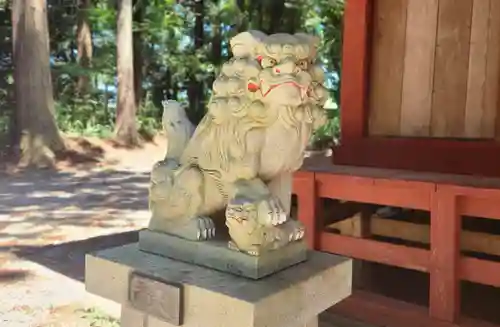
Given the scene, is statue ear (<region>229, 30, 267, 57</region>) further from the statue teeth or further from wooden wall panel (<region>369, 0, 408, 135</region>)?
wooden wall panel (<region>369, 0, 408, 135</region>)

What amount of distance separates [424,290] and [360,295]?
0.83 m

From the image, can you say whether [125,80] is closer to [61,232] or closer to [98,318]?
[61,232]

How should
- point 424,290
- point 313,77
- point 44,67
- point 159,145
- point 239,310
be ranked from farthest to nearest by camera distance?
point 159,145
point 44,67
point 424,290
point 313,77
point 239,310

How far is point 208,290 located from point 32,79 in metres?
10.3

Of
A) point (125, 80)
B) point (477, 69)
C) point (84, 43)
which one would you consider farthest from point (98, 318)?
point (84, 43)

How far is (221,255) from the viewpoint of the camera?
1.98 metres

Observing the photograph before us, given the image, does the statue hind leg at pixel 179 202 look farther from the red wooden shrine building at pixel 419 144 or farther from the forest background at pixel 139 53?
the forest background at pixel 139 53

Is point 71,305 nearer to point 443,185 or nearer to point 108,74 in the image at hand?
point 443,185

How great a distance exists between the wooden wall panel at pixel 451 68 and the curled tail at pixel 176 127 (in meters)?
2.40

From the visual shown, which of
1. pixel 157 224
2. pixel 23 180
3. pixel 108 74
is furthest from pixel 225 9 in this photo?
pixel 157 224

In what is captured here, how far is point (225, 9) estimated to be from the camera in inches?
619

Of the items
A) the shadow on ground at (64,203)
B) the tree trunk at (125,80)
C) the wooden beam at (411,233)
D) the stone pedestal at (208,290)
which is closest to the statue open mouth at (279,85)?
the stone pedestal at (208,290)

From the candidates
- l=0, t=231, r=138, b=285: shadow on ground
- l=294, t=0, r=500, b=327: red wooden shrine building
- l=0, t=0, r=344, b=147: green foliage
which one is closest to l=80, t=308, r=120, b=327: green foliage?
l=0, t=231, r=138, b=285: shadow on ground

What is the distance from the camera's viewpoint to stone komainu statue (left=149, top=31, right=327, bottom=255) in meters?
1.86
